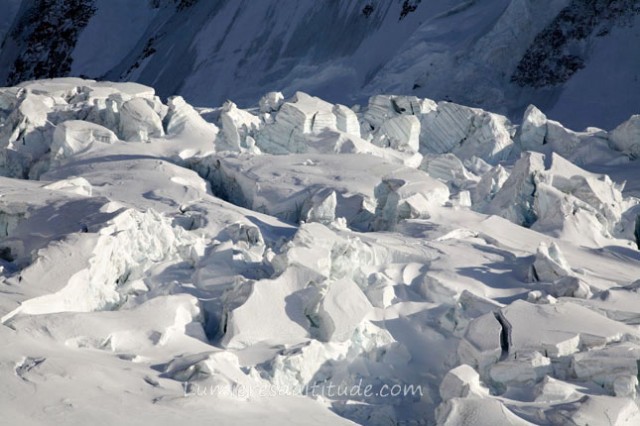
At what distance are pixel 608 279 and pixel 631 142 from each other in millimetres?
6502

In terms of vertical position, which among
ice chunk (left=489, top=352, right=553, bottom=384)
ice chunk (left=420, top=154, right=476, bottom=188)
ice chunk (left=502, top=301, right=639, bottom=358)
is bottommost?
ice chunk (left=420, top=154, right=476, bottom=188)

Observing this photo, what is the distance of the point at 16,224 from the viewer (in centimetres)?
1194

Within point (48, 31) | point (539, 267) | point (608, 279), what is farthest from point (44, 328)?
point (48, 31)

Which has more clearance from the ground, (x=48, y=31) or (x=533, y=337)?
(x=533, y=337)

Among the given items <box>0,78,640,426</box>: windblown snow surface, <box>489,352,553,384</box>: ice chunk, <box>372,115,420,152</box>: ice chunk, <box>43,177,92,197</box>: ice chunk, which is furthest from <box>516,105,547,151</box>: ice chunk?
<box>489,352,553,384</box>: ice chunk

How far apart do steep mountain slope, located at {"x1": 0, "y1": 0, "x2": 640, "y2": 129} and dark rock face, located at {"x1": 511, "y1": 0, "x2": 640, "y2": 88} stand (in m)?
0.03

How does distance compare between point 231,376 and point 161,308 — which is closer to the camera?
point 231,376

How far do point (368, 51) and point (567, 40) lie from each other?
4521 millimetres

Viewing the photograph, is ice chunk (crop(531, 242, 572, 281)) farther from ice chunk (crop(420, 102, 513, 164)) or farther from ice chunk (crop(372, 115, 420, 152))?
ice chunk (crop(420, 102, 513, 164))

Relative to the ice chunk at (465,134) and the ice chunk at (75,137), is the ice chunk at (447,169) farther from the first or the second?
the ice chunk at (75,137)

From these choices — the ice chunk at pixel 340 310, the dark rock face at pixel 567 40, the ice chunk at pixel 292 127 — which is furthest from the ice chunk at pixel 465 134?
the ice chunk at pixel 340 310

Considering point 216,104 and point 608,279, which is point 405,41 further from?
point 608,279

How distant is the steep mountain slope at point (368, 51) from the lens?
2312cm

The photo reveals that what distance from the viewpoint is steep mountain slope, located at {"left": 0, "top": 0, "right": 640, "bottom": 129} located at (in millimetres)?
23125
